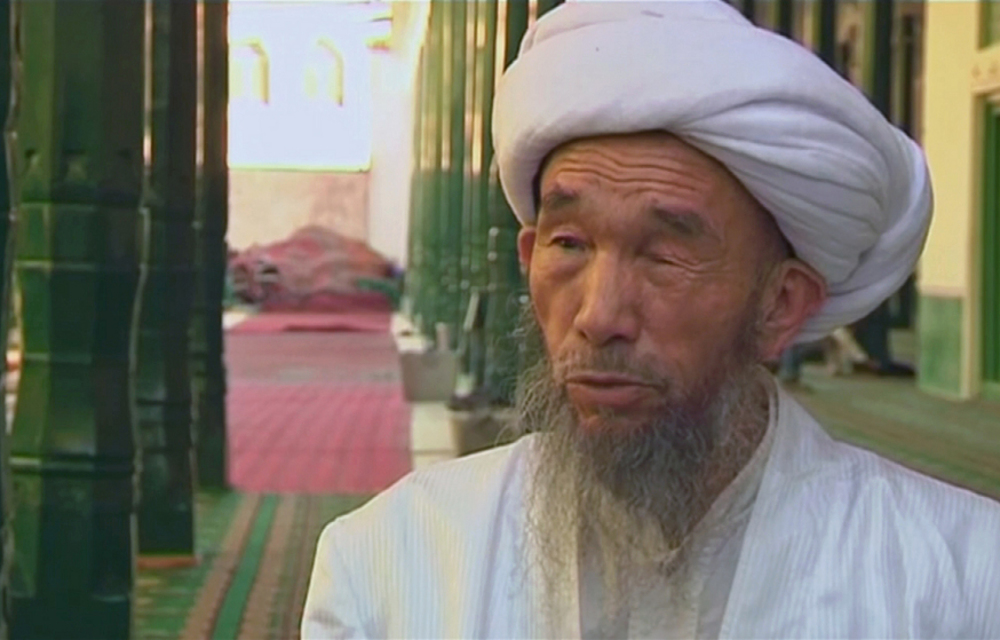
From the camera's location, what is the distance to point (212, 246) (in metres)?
6.39

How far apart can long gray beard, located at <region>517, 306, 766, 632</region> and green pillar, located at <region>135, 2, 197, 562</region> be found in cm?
354

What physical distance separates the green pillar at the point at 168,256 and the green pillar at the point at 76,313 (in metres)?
1.41

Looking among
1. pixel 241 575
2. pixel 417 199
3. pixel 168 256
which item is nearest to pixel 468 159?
pixel 168 256

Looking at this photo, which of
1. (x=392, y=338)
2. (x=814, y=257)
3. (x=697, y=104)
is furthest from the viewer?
(x=392, y=338)

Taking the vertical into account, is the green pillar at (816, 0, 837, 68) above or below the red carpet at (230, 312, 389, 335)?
above

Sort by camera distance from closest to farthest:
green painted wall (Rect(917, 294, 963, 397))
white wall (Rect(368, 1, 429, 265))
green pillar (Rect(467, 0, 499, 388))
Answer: green pillar (Rect(467, 0, 499, 388)) → green painted wall (Rect(917, 294, 963, 397)) → white wall (Rect(368, 1, 429, 265))

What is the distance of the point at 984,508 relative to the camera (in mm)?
1512

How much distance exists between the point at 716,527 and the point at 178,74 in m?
3.82

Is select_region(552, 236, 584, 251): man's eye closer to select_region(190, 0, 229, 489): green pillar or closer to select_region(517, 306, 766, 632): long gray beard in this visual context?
select_region(517, 306, 766, 632): long gray beard

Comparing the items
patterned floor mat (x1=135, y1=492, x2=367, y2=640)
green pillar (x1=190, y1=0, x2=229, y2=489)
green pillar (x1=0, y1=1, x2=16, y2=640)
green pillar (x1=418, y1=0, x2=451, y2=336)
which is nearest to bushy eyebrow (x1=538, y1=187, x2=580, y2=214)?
green pillar (x1=0, y1=1, x2=16, y2=640)

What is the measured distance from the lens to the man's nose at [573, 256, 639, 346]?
1.44 m

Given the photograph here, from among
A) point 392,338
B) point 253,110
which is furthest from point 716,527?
point 253,110

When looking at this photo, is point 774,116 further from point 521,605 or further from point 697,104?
point 521,605

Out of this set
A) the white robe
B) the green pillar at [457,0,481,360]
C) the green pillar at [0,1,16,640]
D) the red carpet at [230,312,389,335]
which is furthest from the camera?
the red carpet at [230,312,389,335]
